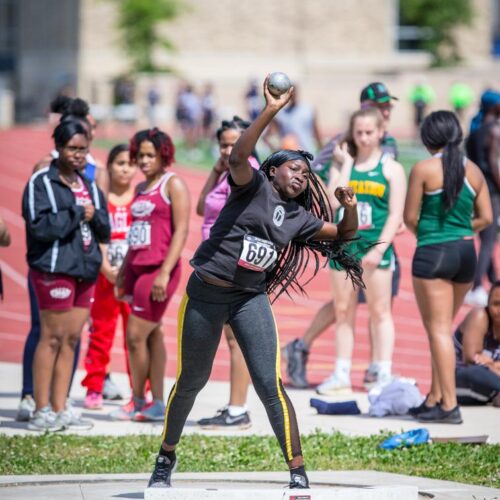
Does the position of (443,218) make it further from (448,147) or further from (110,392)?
(110,392)

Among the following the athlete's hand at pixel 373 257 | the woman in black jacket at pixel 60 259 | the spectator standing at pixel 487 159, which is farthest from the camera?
the spectator standing at pixel 487 159

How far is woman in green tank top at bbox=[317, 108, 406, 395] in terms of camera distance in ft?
33.4

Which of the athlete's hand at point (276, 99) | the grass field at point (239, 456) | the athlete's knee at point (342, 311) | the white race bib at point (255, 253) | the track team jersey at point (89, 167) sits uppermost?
the athlete's hand at point (276, 99)

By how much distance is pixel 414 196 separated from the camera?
9273 mm

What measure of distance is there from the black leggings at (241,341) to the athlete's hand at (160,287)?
212cm

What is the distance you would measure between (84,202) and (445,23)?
56928 mm

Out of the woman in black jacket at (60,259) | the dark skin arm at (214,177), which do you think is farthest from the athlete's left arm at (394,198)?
the woman in black jacket at (60,259)

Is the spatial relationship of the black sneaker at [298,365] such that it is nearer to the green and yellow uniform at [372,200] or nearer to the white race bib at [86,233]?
the green and yellow uniform at [372,200]

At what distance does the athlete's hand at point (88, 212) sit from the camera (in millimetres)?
8930

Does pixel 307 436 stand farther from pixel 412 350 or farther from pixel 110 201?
pixel 412 350

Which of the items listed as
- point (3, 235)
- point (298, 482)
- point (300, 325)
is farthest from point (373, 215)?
point (300, 325)

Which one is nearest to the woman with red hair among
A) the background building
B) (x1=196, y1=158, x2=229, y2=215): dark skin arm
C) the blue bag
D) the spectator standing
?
(x1=196, y1=158, x2=229, y2=215): dark skin arm

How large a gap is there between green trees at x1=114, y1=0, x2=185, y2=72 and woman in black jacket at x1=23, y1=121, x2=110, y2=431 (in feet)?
167

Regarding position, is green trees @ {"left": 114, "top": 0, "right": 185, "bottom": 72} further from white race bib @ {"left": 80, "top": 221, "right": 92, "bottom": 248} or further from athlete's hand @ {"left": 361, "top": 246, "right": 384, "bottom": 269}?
white race bib @ {"left": 80, "top": 221, "right": 92, "bottom": 248}
